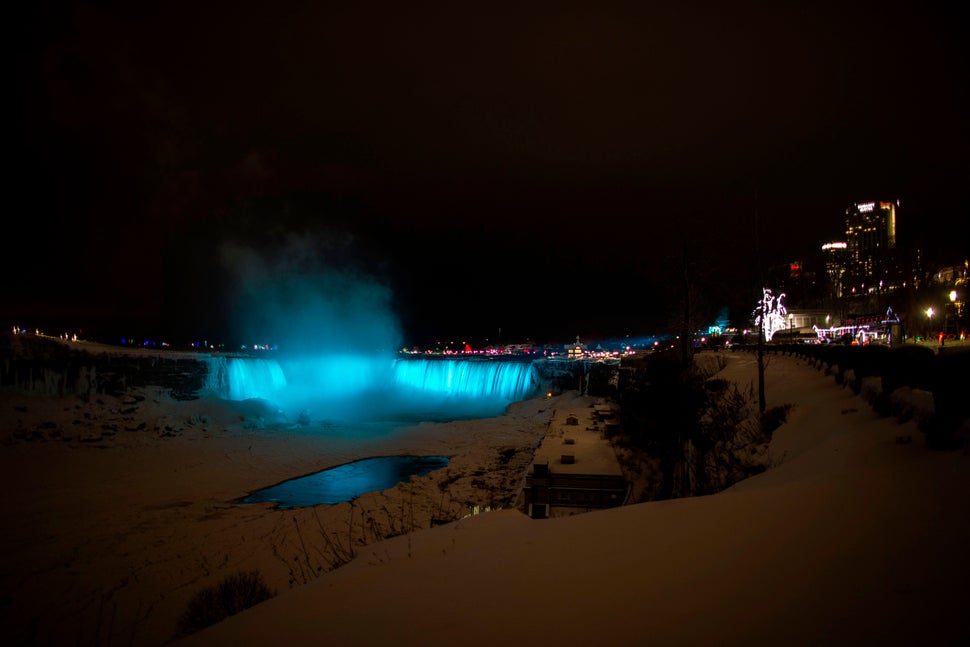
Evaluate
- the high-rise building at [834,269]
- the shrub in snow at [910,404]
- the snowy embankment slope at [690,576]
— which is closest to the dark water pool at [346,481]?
the snowy embankment slope at [690,576]

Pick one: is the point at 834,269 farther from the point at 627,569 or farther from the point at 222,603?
the point at 222,603

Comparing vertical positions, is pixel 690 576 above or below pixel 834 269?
below

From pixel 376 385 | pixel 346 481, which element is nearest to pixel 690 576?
pixel 346 481

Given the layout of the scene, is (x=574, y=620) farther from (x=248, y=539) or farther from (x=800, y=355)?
(x=800, y=355)

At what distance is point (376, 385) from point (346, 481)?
40914 mm

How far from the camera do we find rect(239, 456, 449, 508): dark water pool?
1781 cm

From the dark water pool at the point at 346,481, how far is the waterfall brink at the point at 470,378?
24086mm

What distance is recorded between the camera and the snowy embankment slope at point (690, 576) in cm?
290

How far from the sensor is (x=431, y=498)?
16.6m

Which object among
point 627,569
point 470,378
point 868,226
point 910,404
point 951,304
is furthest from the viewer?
point 868,226

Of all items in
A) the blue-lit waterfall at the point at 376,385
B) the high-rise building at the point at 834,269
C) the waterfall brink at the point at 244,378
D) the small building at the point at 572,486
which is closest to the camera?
the small building at the point at 572,486

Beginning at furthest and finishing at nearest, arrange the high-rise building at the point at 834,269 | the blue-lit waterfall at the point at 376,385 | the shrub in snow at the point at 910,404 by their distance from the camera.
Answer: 1. the high-rise building at the point at 834,269
2. the blue-lit waterfall at the point at 376,385
3. the shrub in snow at the point at 910,404

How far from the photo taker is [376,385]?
60.7 metres

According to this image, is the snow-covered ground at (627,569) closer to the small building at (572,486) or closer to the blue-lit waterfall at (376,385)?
the small building at (572,486)
